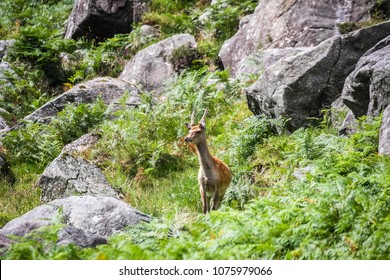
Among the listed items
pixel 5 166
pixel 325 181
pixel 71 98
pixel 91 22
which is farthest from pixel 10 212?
pixel 91 22

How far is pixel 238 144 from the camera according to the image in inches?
479

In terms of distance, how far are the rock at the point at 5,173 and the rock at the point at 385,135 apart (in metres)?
8.23

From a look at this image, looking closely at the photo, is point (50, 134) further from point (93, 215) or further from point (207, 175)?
point (93, 215)

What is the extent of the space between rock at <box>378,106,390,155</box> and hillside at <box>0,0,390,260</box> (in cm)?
4

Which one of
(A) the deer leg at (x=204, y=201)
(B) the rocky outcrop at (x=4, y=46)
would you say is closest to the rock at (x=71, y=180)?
(A) the deer leg at (x=204, y=201)

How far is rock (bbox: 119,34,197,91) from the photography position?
58.7 feet

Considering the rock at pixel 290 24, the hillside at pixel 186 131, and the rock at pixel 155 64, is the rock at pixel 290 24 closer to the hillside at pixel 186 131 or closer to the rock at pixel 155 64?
the hillside at pixel 186 131

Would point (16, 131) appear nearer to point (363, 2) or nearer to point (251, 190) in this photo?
point (251, 190)

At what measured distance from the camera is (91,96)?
54.7 feet

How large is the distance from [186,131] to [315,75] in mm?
3336

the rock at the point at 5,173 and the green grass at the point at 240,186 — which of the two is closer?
the green grass at the point at 240,186

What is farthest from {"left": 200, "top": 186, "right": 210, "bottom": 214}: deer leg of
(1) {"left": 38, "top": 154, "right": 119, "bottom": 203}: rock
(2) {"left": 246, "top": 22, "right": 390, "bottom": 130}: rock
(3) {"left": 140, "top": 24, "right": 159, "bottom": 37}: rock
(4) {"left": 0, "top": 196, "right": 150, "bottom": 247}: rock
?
(3) {"left": 140, "top": 24, "right": 159, "bottom": 37}: rock

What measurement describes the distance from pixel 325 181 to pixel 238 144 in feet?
16.2

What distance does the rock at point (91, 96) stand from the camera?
53.3ft
